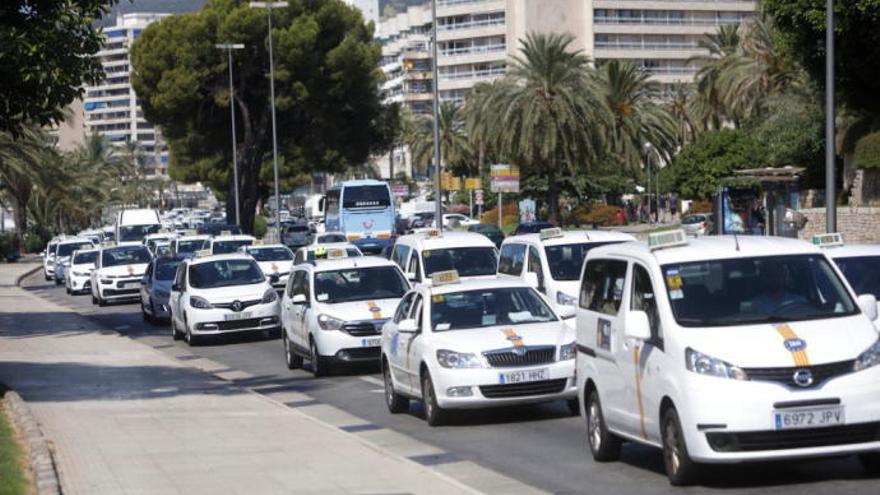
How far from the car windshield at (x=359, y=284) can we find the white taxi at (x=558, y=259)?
1.97 m

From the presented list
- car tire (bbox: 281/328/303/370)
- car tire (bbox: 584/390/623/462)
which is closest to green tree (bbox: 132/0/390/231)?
car tire (bbox: 281/328/303/370)

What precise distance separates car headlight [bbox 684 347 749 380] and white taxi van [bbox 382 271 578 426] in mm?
4914

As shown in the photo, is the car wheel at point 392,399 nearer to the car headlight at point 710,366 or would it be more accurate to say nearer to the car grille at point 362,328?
the car grille at point 362,328

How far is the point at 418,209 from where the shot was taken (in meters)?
112

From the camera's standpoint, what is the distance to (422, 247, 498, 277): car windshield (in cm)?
2659

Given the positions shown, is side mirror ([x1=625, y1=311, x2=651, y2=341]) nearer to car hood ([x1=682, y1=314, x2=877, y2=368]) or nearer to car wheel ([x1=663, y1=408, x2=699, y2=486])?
car hood ([x1=682, y1=314, x2=877, y2=368])

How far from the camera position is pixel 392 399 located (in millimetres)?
17781

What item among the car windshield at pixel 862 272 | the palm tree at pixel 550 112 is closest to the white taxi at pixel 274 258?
the palm tree at pixel 550 112

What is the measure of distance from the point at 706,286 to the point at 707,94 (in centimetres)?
7552

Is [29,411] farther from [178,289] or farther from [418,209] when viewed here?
[418,209]

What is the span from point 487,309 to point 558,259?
652 centimetres

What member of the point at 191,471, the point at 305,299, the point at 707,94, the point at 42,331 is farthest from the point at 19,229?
the point at 191,471

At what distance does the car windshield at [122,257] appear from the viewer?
46656 millimetres

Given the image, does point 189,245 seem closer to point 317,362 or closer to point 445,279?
point 317,362
